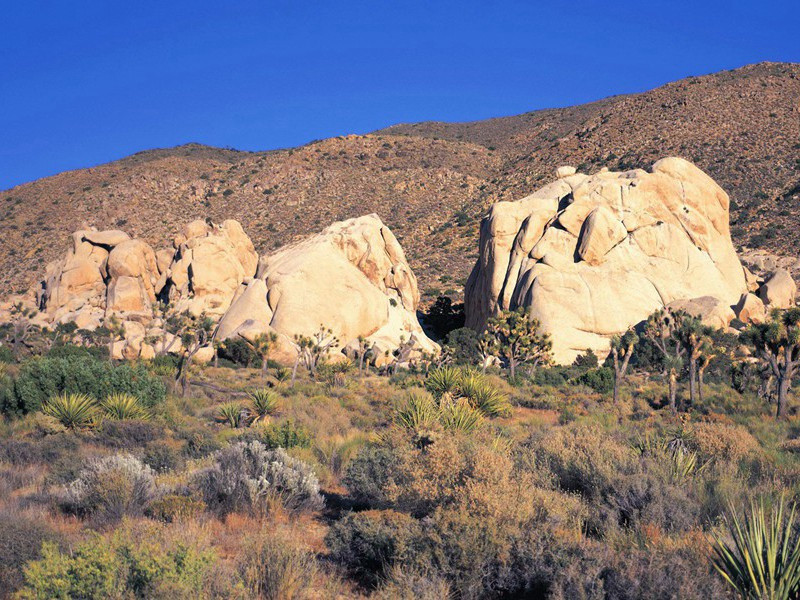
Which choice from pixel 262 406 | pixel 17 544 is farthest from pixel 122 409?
pixel 17 544

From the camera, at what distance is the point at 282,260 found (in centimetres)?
4856

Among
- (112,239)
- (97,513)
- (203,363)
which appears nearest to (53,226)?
(112,239)

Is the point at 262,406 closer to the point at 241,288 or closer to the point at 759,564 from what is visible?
the point at 759,564

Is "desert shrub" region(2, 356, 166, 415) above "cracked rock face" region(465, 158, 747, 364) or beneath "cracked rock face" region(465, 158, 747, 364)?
beneath

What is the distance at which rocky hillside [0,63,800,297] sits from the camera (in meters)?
66.6

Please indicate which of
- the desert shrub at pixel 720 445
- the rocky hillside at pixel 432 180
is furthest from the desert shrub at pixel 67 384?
the rocky hillside at pixel 432 180

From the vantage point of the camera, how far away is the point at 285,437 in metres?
13.6

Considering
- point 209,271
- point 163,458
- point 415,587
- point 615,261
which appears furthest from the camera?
point 209,271

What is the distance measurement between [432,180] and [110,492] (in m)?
78.8

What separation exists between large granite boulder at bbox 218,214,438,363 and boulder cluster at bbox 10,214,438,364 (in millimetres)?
71

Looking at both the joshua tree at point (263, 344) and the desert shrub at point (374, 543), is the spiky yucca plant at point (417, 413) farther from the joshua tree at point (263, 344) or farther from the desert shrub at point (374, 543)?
the joshua tree at point (263, 344)

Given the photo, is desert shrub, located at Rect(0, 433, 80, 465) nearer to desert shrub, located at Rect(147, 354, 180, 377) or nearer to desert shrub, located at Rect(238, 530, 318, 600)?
desert shrub, located at Rect(238, 530, 318, 600)

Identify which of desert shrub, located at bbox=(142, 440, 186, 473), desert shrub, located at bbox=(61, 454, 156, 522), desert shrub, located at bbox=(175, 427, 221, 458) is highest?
desert shrub, located at bbox=(61, 454, 156, 522)

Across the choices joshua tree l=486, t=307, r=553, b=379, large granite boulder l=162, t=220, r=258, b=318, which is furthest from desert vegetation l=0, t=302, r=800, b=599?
large granite boulder l=162, t=220, r=258, b=318
